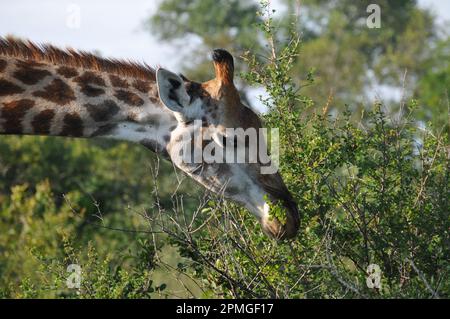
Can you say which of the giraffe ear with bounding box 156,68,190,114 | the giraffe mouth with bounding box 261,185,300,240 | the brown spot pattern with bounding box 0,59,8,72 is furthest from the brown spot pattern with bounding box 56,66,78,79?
the giraffe mouth with bounding box 261,185,300,240

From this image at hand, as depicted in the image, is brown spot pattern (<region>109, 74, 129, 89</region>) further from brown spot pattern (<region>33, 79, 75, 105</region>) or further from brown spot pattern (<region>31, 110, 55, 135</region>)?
brown spot pattern (<region>31, 110, 55, 135</region>)

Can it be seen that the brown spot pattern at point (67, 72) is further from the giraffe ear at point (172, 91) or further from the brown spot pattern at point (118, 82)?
the giraffe ear at point (172, 91)

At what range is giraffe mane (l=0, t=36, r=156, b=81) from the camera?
7.60 meters

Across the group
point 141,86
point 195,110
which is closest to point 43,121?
point 141,86

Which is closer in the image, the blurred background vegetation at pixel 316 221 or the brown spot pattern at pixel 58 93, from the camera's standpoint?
the blurred background vegetation at pixel 316 221

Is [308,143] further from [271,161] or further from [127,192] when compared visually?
[127,192]

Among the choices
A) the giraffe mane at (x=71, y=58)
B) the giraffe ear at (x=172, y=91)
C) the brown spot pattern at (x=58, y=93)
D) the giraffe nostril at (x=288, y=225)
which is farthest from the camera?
the giraffe mane at (x=71, y=58)

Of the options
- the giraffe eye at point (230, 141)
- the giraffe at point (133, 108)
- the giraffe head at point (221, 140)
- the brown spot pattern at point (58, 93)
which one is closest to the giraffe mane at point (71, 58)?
the giraffe at point (133, 108)

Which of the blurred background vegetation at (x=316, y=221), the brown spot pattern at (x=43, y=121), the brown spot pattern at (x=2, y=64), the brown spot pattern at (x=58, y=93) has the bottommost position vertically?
the blurred background vegetation at (x=316, y=221)

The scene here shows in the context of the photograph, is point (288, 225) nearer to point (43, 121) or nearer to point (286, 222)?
point (286, 222)

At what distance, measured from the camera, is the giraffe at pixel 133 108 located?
24.4ft

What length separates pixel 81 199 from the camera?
13.8 meters

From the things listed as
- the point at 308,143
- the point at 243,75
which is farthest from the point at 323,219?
the point at 243,75

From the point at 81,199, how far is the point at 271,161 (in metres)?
6.53
